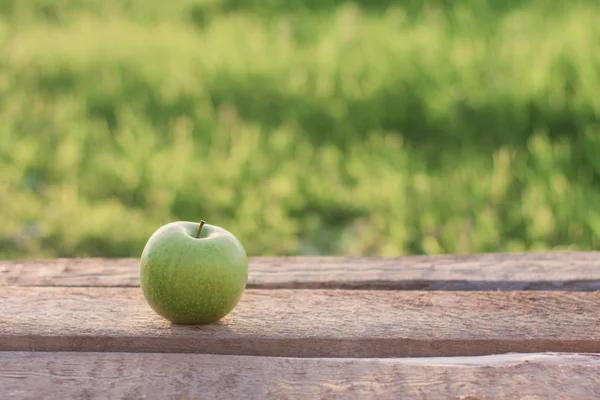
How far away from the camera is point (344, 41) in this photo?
4.51 m

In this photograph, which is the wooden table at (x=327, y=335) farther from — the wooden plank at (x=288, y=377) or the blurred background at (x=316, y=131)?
the blurred background at (x=316, y=131)

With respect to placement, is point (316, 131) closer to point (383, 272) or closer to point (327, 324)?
point (383, 272)

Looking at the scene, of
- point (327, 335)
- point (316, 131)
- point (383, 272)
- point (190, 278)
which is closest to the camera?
point (327, 335)

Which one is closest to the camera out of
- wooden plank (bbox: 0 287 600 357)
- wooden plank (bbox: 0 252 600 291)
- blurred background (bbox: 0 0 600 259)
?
wooden plank (bbox: 0 287 600 357)

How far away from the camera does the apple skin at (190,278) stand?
136 centimetres

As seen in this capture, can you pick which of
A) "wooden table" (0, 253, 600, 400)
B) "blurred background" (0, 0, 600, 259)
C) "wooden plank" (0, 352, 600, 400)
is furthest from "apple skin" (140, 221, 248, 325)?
"blurred background" (0, 0, 600, 259)

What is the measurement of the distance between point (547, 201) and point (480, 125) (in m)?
0.69

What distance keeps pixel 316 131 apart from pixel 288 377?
2.77m

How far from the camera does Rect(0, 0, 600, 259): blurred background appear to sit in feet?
10.1

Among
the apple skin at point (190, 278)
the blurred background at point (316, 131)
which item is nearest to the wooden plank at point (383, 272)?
the apple skin at point (190, 278)

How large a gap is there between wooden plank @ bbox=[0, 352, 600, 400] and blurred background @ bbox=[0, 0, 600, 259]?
5.67ft

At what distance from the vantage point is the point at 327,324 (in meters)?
1.32

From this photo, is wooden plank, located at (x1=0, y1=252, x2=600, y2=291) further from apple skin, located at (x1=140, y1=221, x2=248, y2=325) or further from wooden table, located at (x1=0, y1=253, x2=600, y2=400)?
apple skin, located at (x1=140, y1=221, x2=248, y2=325)

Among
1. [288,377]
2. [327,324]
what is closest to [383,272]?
[327,324]
